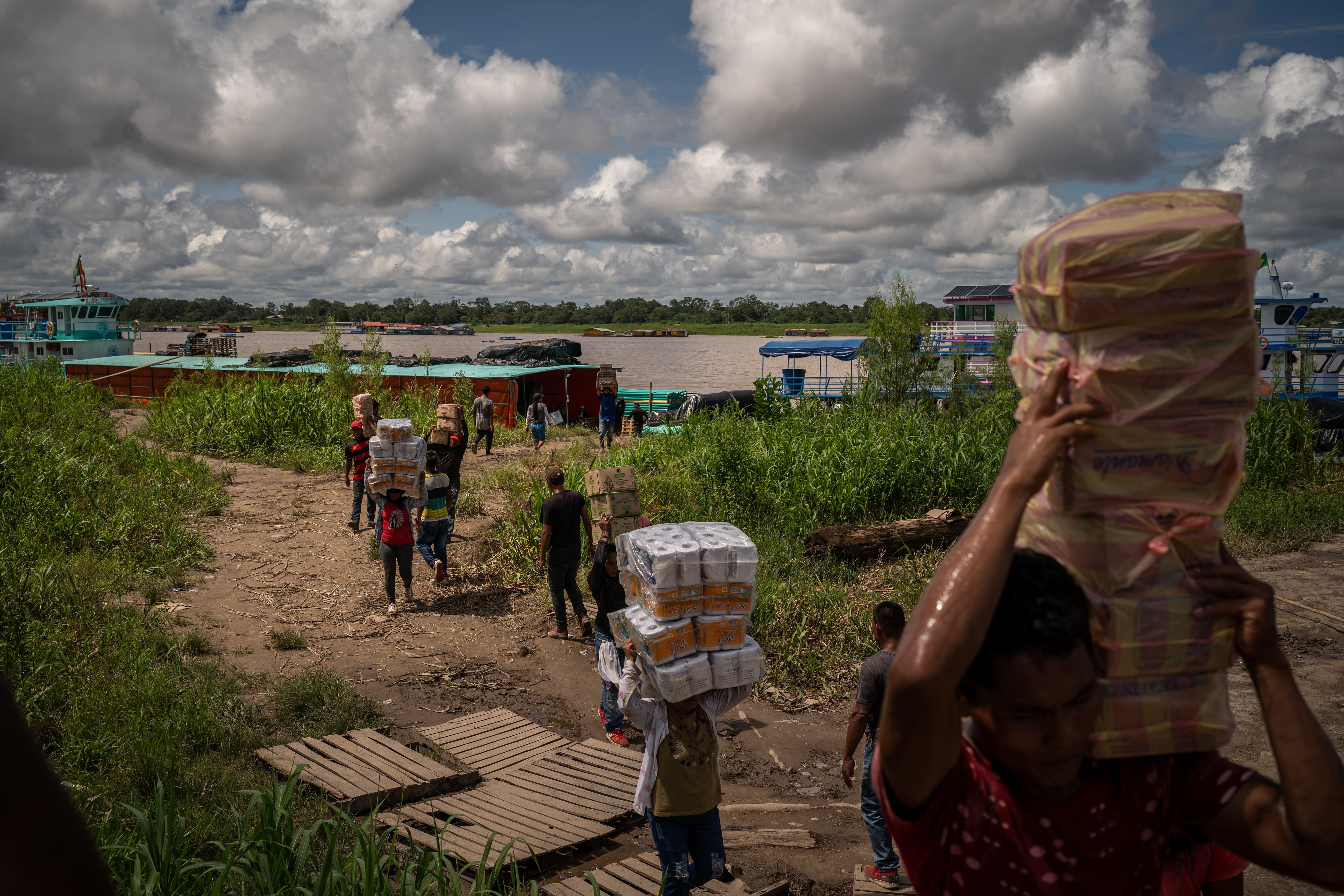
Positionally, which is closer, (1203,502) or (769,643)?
(1203,502)

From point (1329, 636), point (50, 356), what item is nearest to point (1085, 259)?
point (1329, 636)

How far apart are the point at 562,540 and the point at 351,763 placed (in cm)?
310

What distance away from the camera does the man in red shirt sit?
4.36 ft

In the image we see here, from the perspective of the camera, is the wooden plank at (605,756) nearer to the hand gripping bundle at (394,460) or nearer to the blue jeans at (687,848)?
the blue jeans at (687,848)

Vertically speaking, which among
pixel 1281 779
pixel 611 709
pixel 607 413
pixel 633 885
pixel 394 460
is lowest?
pixel 633 885

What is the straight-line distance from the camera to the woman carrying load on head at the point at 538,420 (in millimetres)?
18969

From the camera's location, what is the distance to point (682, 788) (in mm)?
3998

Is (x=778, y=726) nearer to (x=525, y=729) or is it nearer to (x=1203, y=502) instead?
(x=525, y=729)

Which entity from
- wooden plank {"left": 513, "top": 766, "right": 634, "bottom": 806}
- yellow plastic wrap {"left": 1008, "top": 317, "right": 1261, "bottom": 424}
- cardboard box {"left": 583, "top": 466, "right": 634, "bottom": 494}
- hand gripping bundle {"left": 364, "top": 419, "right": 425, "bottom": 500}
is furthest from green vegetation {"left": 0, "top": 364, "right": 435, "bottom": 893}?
yellow plastic wrap {"left": 1008, "top": 317, "right": 1261, "bottom": 424}

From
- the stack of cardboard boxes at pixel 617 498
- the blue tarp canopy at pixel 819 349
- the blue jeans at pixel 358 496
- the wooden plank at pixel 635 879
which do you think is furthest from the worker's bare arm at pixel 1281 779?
the blue tarp canopy at pixel 819 349

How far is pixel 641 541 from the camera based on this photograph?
4652 mm

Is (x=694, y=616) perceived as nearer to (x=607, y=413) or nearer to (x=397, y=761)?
(x=397, y=761)

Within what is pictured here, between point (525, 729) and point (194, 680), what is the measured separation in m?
2.71

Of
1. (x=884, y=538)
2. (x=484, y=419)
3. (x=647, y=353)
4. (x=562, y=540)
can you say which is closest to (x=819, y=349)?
(x=484, y=419)
